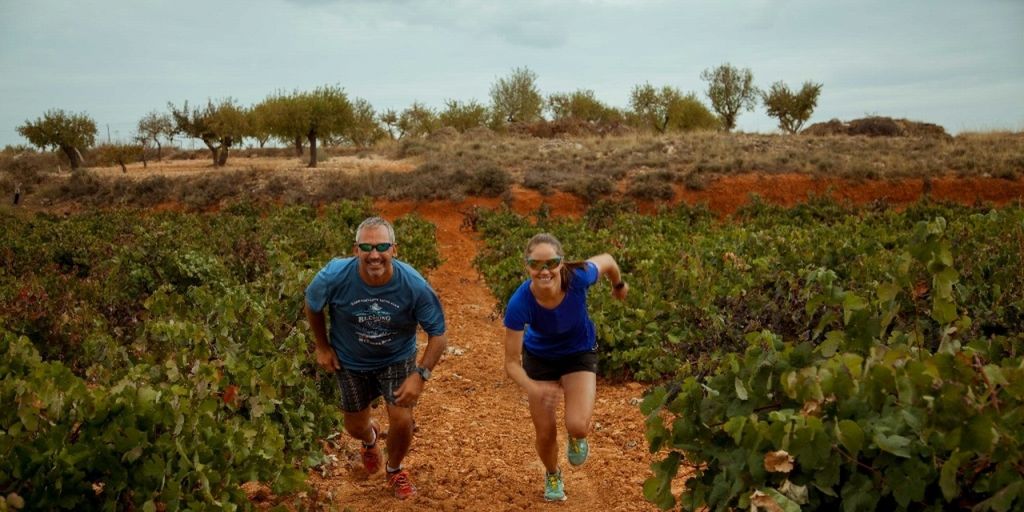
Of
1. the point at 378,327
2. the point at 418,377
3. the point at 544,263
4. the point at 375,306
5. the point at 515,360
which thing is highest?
the point at 544,263

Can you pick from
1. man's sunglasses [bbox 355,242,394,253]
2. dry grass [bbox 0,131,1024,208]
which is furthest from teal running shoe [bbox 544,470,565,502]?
dry grass [bbox 0,131,1024,208]

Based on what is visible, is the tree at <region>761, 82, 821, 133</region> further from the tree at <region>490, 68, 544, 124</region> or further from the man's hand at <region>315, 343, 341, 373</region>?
the man's hand at <region>315, 343, 341, 373</region>

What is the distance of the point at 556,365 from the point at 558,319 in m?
0.30

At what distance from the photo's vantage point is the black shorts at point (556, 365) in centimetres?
479

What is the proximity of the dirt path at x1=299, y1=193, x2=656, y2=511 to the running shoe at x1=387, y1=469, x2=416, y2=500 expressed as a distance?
0.19 ft

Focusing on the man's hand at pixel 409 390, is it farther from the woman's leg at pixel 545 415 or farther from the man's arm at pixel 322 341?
the woman's leg at pixel 545 415

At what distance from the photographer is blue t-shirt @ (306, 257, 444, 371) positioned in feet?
15.5

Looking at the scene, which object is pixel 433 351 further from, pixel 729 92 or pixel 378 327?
pixel 729 92

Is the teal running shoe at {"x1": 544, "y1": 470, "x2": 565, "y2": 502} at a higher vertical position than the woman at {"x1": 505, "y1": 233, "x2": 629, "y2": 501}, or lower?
lower

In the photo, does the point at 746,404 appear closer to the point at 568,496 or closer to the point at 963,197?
the point at 568,496

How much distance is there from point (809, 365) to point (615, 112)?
5216cm

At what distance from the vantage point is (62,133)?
113 feet

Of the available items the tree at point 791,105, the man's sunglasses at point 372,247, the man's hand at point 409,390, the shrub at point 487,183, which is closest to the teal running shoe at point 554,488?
the man's hand at point 409,390

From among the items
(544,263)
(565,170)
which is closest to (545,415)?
(544,263)
